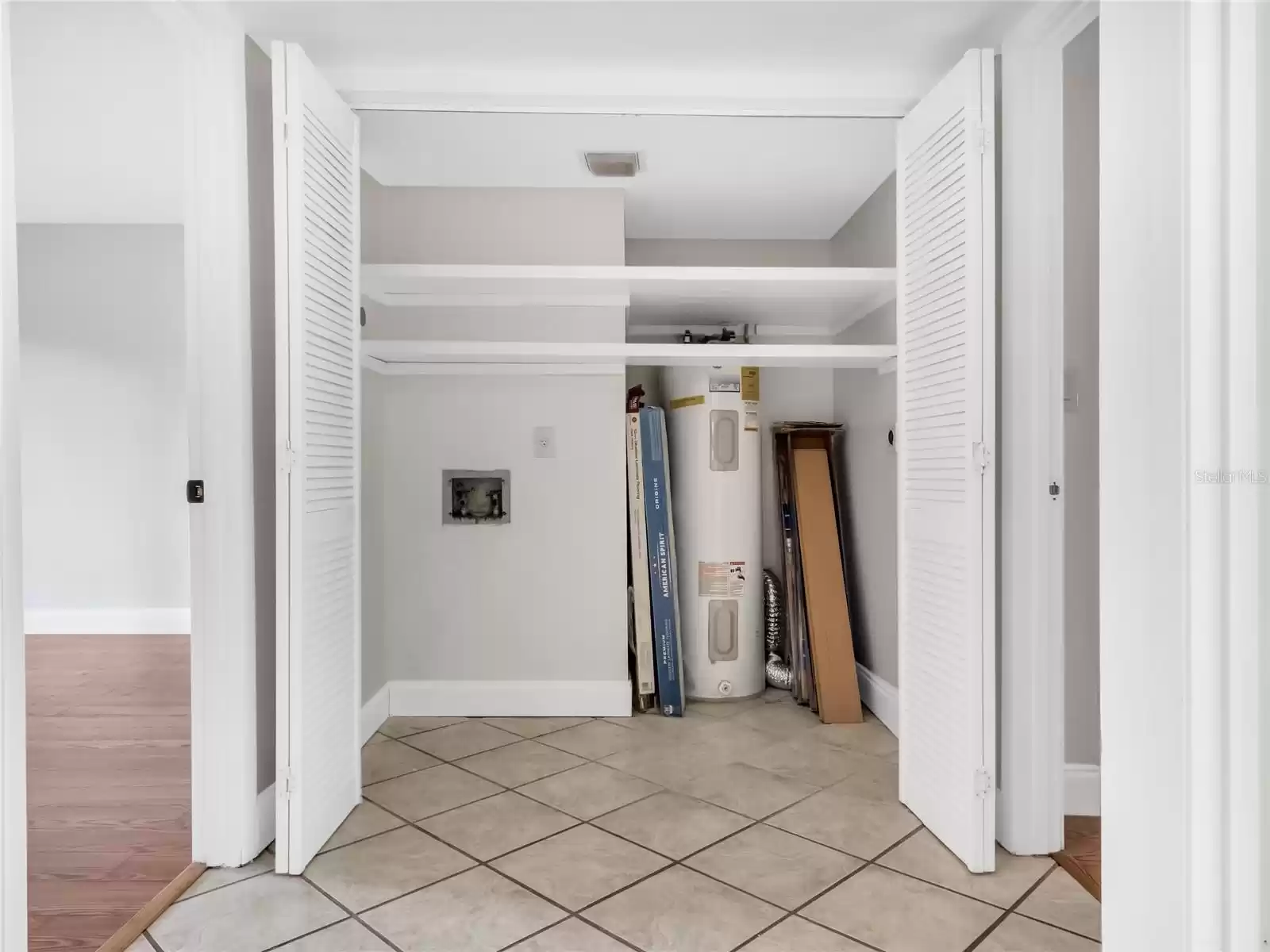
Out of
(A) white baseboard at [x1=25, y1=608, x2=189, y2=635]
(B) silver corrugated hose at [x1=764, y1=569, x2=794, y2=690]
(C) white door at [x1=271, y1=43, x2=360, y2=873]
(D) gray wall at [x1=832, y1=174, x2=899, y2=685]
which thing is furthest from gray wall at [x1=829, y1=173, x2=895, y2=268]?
(A) white baseboard at [x1=25, y1=608, x2=189, y2=635]

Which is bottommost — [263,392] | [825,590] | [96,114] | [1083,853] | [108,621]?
[1083,853]

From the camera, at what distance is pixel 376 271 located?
2605mm

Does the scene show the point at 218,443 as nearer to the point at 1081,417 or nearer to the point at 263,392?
the point at 263,392

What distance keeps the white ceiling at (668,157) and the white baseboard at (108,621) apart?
3229 mm

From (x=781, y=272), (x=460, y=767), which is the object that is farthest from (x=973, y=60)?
(x=460, y=767)

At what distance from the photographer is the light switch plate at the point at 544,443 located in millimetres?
3373

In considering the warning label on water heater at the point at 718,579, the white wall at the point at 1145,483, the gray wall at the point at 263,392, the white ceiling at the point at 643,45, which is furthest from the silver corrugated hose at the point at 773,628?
the white wall at the point at 1145,483

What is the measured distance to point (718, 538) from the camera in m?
3.54

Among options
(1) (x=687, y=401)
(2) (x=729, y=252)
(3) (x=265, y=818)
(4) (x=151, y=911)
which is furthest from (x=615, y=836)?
(2) (x=729, y=252)

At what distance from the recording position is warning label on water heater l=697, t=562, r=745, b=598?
3543 mm

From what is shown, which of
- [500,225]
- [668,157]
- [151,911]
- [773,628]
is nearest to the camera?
[151,911]

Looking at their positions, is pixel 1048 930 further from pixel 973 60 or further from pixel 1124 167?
pixel 973 60

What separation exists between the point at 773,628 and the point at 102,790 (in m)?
2.58

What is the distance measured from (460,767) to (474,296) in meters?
1.63
